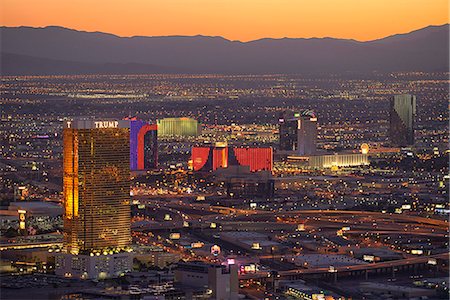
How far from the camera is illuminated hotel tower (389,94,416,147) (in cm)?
7075

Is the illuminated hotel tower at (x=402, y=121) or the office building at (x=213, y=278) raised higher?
the illuminated hotel tower at (x=402, y=121)

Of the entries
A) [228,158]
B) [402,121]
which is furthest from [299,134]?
[402,121]

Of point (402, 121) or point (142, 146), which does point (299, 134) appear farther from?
point (142, 146)

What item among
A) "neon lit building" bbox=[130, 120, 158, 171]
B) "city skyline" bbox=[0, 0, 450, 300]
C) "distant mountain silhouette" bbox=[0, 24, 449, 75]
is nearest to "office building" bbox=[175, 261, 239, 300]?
"city skyline" bbox=[0, 0, 450, 300]

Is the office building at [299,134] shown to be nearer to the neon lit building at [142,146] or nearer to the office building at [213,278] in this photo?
the neon lit building at [142,146]

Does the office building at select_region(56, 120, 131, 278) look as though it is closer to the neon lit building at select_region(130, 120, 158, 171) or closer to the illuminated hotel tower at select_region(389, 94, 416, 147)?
the neon lit building at select_region(130, 120, 158, 171)

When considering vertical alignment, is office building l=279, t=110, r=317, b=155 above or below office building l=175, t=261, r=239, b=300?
above

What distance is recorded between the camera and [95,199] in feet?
118

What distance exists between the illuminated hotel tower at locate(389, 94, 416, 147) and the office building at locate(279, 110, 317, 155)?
5423 mm

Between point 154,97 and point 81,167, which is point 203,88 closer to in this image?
point 154,97

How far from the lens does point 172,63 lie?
120 metres

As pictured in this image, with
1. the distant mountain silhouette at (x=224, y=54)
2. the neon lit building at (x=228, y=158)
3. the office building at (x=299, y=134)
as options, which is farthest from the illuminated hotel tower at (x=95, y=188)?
the distant mountain silhouette at (x=224, y=54)

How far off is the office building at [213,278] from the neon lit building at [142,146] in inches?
984

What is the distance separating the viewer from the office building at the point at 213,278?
104 ft
